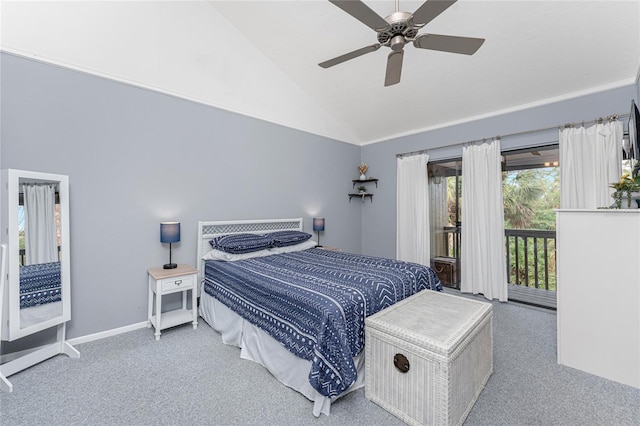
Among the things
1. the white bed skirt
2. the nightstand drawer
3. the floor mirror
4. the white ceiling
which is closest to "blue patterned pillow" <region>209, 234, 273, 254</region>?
the nightstand drawer

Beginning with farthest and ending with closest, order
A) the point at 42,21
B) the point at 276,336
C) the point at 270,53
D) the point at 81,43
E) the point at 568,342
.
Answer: the point at 270,53 → the point at 81,43 → the point at 42,21 → the point at 568,342 → the point at 276,336

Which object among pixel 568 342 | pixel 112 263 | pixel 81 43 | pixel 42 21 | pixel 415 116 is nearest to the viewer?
pixel 568 342

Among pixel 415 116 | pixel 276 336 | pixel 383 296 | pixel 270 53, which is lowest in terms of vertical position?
pixel 276 336

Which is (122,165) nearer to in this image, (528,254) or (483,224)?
(483,224)

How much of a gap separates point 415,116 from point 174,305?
4442 mm

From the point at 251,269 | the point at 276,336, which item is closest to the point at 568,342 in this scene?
the point at 276,336

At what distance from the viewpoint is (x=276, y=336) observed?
209 cm

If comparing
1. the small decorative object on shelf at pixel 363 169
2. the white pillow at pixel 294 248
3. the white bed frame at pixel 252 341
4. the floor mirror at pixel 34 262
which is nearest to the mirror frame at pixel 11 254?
the floor mirror at pixel 34 262

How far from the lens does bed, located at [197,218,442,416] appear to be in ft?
5.78

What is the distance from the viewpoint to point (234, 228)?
3.84m

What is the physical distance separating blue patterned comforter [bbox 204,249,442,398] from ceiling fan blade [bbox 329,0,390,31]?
1886 mm

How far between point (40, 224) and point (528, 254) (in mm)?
6209

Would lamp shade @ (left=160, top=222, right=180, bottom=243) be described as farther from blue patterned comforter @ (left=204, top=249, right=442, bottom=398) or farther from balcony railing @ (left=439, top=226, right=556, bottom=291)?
balcony railing @ (left=439, top=226, right=556, bottom=291)

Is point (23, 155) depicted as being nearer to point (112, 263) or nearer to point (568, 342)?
point (112, 263)
